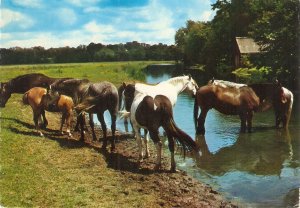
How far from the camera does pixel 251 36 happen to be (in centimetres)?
3231

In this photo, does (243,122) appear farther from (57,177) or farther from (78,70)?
(78,70)

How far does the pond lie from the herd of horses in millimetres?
855

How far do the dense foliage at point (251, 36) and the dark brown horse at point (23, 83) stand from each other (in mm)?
14121

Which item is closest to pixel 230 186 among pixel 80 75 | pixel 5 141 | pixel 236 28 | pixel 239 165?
pixel 239 165

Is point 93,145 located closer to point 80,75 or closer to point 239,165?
point 239,165

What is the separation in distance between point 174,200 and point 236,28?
4996cm

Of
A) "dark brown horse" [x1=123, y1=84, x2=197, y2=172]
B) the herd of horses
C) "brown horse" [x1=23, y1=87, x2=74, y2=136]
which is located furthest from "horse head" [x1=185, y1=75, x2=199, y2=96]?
"brown horse" [x1=23, y1=87, x2=74, y2=136]

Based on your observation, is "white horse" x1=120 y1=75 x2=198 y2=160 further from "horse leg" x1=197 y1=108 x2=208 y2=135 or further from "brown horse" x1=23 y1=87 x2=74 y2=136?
"brown horse" x1=23 y1=87 x2=74 y2=136

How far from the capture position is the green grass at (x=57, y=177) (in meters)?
8.51

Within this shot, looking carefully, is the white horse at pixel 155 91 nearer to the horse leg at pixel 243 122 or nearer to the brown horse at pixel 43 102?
the brown horse at pixel 43 102

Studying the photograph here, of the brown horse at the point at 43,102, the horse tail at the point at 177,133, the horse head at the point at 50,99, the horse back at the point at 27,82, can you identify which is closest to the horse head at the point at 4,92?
the horse back at the point at 27,82

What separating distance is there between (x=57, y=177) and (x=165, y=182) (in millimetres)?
2752

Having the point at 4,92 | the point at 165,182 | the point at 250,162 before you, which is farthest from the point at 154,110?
the point at 4,92

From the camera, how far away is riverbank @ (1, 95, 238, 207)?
28.5ft
